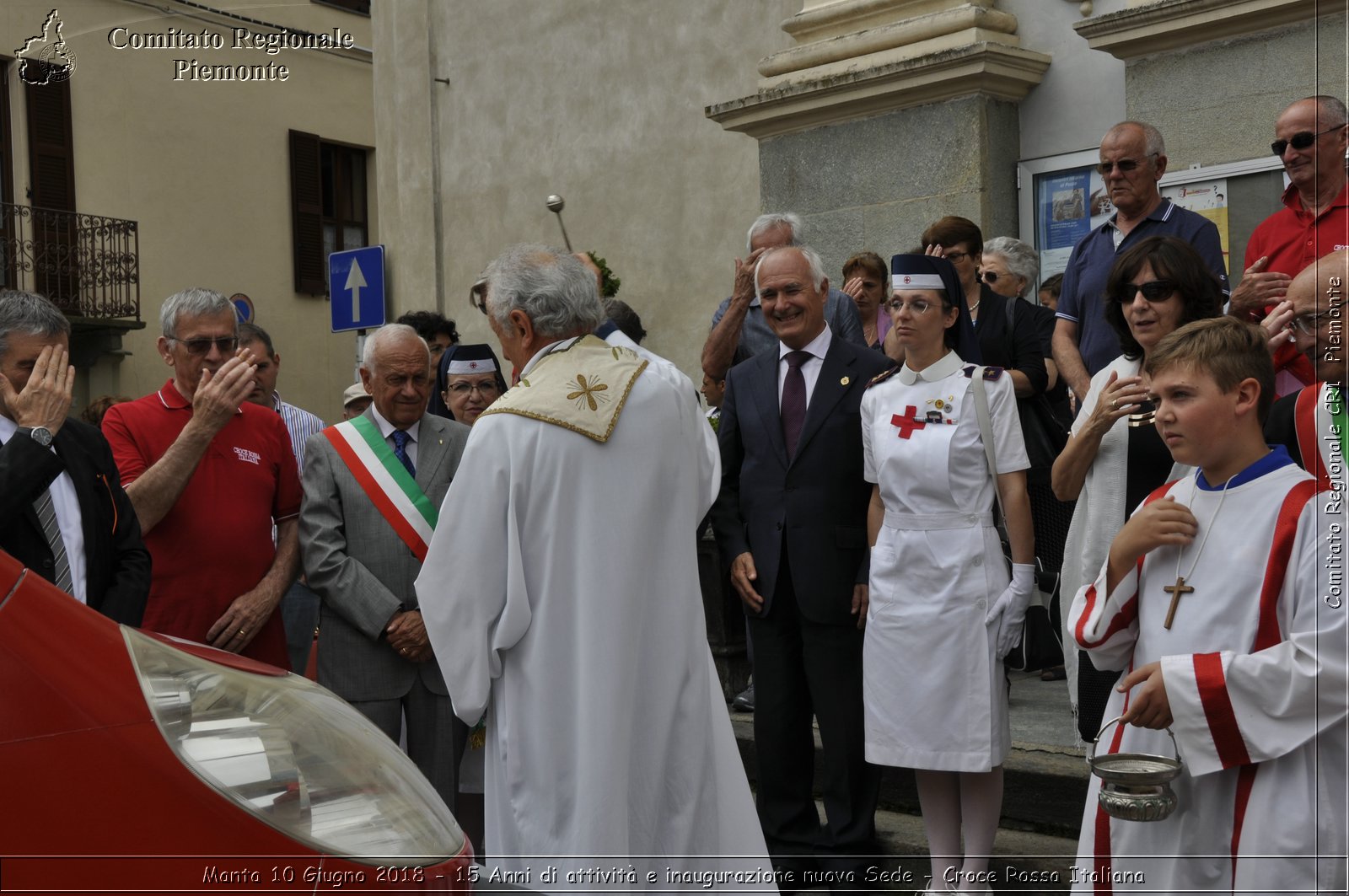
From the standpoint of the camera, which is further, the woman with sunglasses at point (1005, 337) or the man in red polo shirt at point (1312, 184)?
the woman with sunglasses at point (1005, 337)

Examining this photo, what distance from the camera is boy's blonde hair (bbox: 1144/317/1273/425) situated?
130 inches

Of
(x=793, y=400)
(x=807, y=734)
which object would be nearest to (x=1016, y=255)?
(x=793, y=400)

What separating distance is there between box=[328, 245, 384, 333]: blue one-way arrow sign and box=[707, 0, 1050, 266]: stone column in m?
2.85

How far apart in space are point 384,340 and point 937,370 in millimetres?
2040

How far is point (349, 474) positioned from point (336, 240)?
20521 millimetres

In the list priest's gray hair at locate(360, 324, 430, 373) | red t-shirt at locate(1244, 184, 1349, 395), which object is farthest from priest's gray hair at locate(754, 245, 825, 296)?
red t-shirt at locate(1244, 184, 1349, 395)

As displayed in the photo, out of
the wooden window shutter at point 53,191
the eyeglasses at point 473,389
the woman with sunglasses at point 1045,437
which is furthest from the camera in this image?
the wooden window shutter at point 53,191

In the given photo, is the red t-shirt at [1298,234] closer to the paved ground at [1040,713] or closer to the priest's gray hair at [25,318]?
the paved ground at [1040,713]

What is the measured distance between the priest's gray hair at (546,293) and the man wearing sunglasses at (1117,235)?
2.23 metres

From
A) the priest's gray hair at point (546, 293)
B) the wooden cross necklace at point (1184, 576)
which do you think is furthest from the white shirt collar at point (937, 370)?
the wooden cross necklace at point (1184, 576)

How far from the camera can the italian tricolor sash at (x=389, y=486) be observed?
512cm

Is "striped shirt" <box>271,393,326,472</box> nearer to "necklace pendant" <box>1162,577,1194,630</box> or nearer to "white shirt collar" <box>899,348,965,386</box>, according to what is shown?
"white shirt collar" <box>899,348,965,386</box>

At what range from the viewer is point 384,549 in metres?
5.12

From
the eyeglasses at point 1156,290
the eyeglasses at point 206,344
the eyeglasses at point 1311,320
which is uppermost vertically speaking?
the eyeglasses at point 1156,290
